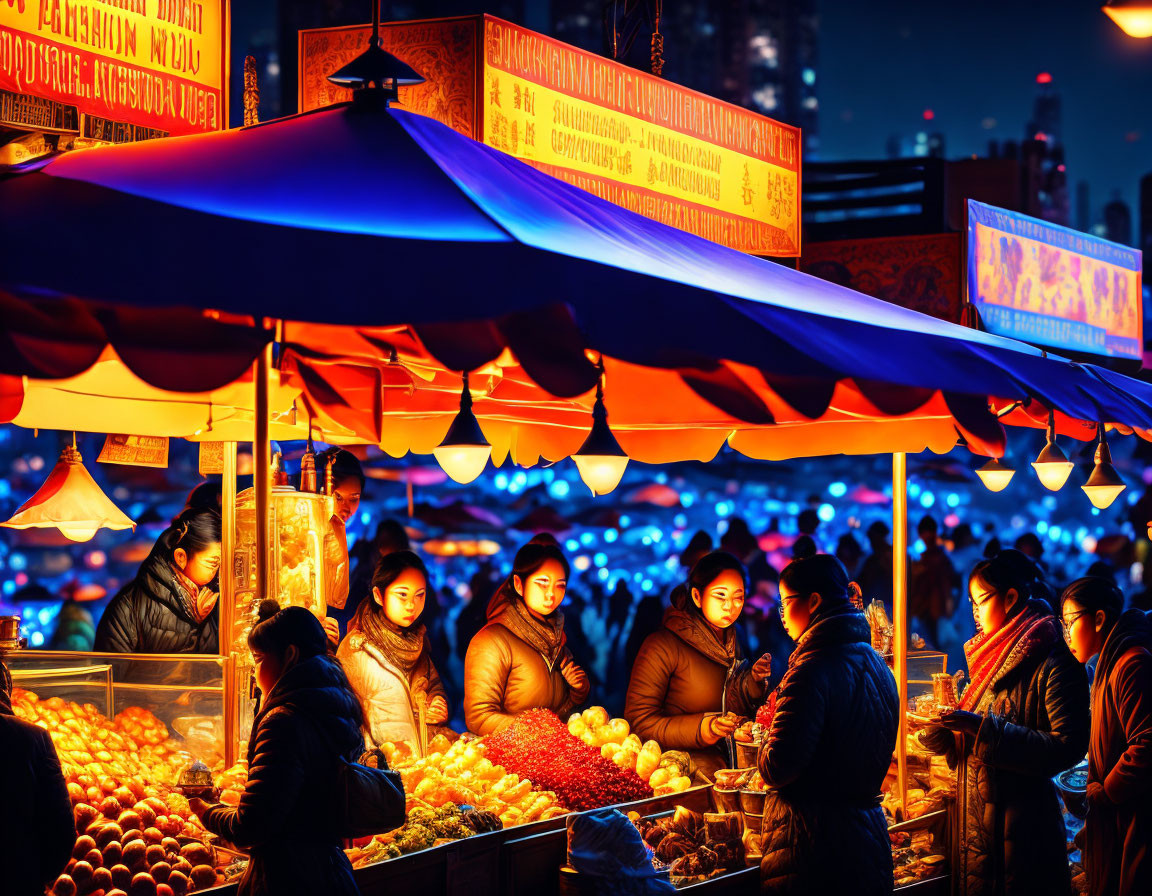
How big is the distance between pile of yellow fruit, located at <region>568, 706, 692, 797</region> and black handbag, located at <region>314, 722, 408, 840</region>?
6.82 ft

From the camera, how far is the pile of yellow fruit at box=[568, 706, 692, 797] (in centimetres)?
569

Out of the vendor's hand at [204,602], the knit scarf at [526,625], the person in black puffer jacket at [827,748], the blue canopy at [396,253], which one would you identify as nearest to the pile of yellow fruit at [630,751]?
the knit scarf at [526,625]

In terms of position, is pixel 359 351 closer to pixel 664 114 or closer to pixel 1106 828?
pixel 664 114

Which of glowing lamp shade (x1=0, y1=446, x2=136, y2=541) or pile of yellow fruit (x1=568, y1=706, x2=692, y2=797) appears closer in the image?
pile of yellow fruit (x1=568, y1=706, x2=692, y2=797)

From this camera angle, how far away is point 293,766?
11.5ft

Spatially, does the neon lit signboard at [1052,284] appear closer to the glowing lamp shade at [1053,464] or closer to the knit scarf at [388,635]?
the glowing lamp shade at [1053,464]

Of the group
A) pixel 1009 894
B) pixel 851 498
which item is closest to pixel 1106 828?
pixel 1009 894

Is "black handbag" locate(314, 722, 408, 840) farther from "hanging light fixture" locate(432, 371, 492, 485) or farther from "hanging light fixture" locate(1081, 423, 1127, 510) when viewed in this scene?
"hanging light fixture" locate(1081, 423, 1127, 510)

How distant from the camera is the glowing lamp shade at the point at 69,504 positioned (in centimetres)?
614

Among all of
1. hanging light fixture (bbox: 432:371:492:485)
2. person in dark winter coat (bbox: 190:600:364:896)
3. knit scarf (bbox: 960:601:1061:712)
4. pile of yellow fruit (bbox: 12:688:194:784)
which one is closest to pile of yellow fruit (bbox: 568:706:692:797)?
knit scarf (bbox: 960:601:1061:712)

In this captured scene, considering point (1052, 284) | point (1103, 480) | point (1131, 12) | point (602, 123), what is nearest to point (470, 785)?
point (602, 123)

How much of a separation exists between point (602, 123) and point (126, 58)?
249 cm

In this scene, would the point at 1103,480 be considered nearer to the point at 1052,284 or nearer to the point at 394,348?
the point at 1052,284

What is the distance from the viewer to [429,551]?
14.8m
